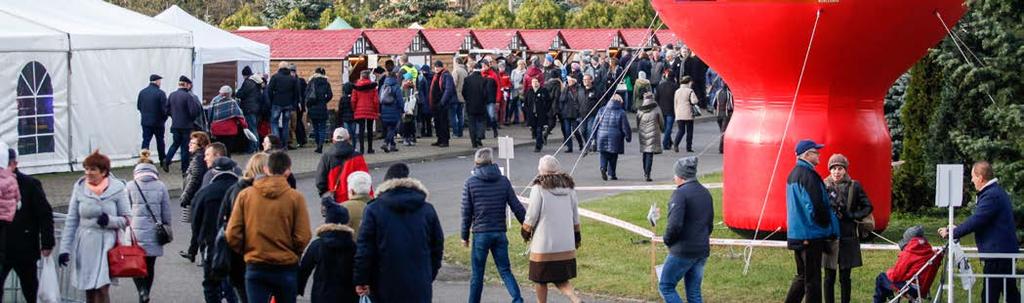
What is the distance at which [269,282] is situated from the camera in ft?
38.0

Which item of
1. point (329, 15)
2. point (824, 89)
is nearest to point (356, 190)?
point (824, 89)

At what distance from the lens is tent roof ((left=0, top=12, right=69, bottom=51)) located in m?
24.1

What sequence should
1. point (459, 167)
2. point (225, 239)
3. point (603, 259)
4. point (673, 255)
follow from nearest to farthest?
point (225, 239) → point (673, 255) → point (603, 259) → point (459, 167)

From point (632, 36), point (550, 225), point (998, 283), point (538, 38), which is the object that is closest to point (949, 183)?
point (998, 283)

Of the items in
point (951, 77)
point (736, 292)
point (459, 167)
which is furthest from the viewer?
point (459, 167)

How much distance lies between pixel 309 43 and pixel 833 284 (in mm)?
22959

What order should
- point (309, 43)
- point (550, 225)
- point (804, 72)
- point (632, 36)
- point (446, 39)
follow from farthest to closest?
point (632, 36), point (446, 39), point (309, 43), point (804, 72), point (550, 225)

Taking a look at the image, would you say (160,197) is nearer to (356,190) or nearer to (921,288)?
(356,190)

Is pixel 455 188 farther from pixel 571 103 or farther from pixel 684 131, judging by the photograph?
pixel 684 131

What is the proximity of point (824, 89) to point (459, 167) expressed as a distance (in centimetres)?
1074

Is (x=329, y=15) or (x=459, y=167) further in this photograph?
(x=329, y=15)

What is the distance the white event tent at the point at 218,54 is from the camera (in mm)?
29922

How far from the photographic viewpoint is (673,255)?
1341 centimetres

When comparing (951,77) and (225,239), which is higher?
(951,77)
